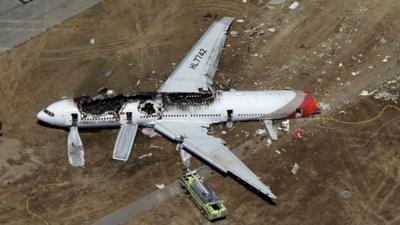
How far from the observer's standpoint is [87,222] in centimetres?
4619

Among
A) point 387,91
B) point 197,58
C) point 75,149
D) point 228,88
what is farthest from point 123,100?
point 387,91

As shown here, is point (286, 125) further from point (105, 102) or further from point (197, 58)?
point (105, 102)

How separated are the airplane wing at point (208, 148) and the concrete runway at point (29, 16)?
19489mm

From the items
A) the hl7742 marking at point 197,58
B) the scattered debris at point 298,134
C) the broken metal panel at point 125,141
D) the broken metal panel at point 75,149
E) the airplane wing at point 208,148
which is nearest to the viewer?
the airplane wing at point 208,148

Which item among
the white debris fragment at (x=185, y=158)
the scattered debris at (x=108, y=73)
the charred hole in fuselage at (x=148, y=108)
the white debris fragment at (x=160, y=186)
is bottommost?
the white debris fragment at (x=160, y=186)

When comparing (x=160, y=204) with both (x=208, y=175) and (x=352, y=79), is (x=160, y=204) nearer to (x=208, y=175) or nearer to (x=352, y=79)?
(x=208, y=175)

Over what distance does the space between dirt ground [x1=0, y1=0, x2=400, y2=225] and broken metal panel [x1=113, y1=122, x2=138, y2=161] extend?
2.90 ft

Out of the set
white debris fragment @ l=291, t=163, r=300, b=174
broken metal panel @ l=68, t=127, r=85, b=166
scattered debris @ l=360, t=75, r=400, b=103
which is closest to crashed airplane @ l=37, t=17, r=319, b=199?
broken metal panel @ l=68, t=127, r=85, b=166

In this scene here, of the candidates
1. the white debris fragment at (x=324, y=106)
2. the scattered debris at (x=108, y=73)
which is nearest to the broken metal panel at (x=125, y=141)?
the scattered debris at (x=108, y=73)

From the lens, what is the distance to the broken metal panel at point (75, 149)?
2005 inches

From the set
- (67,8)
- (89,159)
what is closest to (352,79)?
(89,159)

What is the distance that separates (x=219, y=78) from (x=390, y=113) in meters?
15.2

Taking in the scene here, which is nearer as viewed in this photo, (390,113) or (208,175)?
(208,175)

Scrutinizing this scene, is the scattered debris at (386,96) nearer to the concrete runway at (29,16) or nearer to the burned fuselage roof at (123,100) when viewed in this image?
the burned fuselage roof at (123,100)
